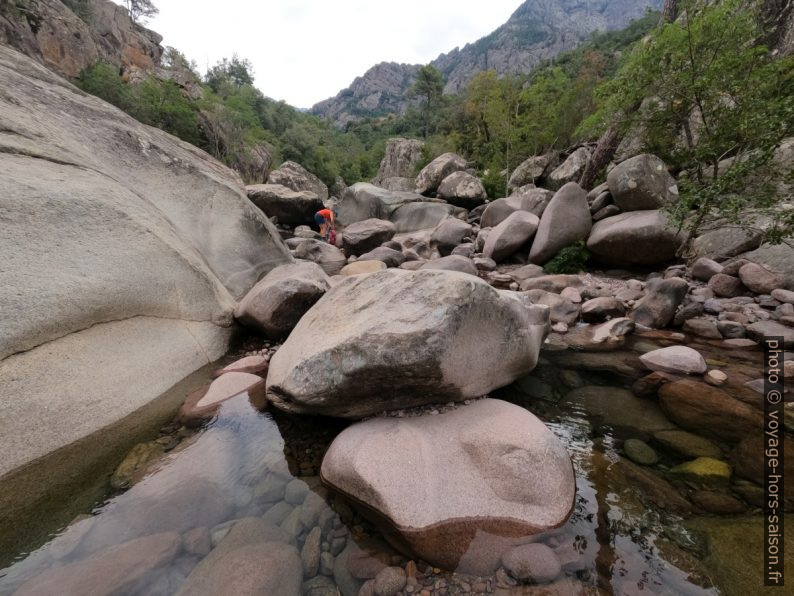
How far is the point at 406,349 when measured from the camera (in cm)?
286

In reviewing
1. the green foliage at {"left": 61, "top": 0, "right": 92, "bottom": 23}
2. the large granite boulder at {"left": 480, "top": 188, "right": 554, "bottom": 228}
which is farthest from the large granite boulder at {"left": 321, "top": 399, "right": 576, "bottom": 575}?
the green foliage at {"left": 61, "top": 0, "right": 92, "bottom": 23}

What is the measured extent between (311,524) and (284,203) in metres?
14.9

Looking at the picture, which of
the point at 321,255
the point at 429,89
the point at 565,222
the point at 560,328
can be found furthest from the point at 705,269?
the point at 429,89

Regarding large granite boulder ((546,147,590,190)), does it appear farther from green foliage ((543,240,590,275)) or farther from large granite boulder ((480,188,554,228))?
green foliage ((543,240,590,275))

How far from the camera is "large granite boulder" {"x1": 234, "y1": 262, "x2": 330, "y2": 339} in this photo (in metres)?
5.12

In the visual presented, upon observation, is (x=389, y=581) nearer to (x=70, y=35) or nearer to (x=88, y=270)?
(x=88, y=270)

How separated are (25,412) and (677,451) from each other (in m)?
5.87

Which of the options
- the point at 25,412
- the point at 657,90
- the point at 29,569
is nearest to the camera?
the point at 29,569

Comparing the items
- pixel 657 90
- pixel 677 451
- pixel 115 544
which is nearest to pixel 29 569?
pixel 115 544

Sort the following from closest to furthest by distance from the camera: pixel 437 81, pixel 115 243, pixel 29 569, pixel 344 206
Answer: pixel 29 569
pixel 115 243
pixel 344 206
pixel 437 81

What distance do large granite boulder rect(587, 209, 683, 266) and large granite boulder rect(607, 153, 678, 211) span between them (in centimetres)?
29

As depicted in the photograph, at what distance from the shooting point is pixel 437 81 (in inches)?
1943

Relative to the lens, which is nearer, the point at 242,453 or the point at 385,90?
the point at 242,453

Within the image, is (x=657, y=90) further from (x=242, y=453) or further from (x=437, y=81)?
(x=437, y=81)
